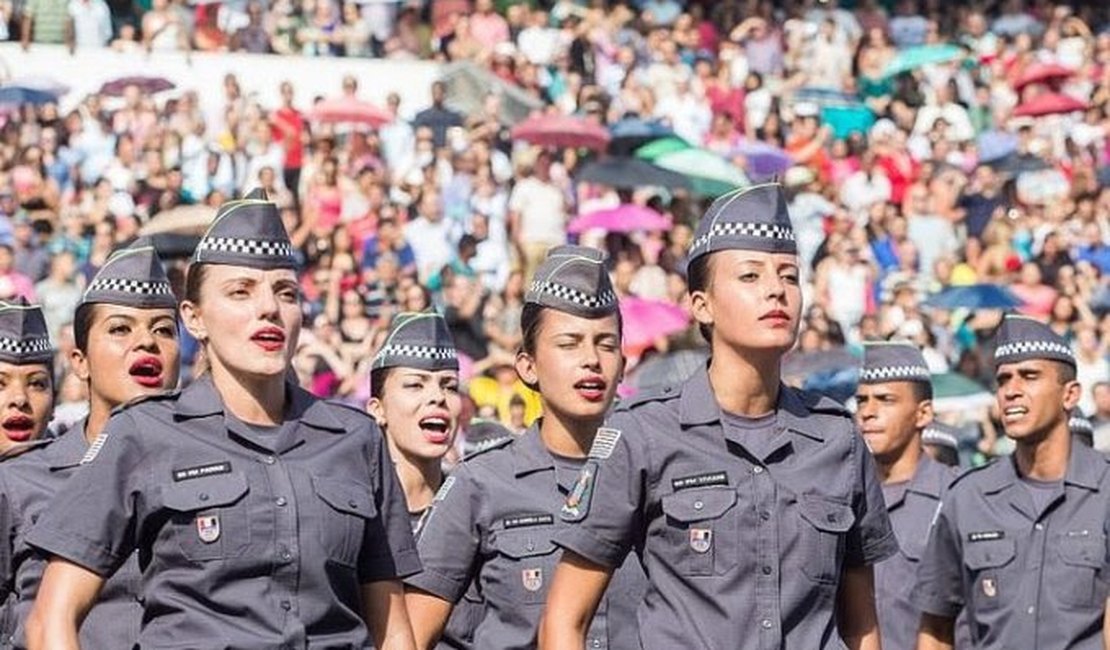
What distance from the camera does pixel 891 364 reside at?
540 inches

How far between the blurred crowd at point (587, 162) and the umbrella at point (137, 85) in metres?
0.04

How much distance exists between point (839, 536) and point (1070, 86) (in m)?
25.4

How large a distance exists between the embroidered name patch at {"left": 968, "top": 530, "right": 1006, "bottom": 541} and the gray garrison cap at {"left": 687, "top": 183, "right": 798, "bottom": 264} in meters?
3.10

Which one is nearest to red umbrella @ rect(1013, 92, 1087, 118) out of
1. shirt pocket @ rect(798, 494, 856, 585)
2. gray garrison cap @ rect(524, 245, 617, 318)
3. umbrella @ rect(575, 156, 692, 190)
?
umbrella @ rect(575, 156, 692, 190)

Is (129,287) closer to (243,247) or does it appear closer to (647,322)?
(243,247)

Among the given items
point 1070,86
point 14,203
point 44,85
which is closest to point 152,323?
point 14,203

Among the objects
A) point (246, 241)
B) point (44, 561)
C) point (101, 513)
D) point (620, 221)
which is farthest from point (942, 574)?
point (620, 221)

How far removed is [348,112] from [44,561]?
58.6ft

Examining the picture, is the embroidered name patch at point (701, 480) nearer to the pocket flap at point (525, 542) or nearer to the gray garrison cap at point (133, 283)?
the pocket flap at point (525, 542)

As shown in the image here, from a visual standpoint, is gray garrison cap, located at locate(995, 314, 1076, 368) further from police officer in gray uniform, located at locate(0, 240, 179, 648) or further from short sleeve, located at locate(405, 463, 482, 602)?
police officer in gray uniform, located at locate(0, 240, 179, 648)

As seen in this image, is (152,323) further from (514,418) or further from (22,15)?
(22,15)

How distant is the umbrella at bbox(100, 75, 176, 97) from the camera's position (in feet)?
86.3

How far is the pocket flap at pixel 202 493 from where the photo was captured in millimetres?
7727

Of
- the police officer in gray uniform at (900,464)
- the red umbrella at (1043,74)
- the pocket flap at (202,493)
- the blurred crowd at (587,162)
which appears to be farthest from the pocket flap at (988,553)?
the red umbrella at (1043,74)
